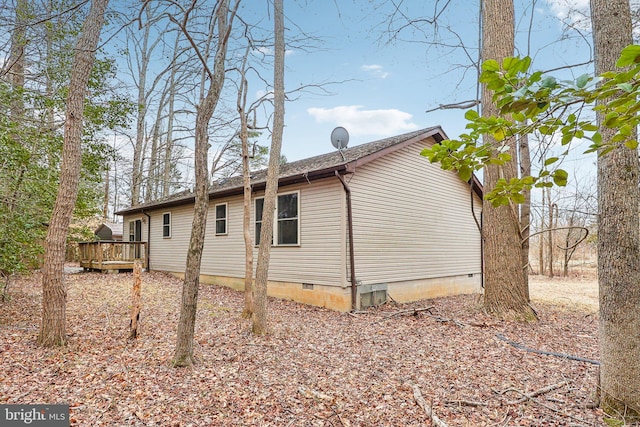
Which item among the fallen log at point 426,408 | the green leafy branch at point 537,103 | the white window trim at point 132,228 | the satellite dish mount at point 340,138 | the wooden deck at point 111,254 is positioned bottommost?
the fallen log at point 426,408

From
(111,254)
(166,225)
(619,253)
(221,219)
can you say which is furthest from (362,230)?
(111,254)

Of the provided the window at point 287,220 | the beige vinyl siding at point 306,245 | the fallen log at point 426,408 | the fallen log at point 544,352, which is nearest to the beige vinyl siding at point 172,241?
the beige vinyl siding at point 306,245

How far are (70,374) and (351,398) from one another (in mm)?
2990

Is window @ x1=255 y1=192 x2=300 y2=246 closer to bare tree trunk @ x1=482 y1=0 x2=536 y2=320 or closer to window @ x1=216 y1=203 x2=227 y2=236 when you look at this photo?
window @ x1=216 y1=203 x2=227 y2=236

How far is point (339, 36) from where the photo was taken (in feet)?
22.7

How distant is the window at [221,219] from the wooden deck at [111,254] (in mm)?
5170

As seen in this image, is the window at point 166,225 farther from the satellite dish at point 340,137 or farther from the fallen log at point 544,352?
the fallen log at point 544,352

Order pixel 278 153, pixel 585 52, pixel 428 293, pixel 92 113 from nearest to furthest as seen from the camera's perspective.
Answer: pixel 278 153, pixel 585 52, pixel 92 113, pixel 428 293

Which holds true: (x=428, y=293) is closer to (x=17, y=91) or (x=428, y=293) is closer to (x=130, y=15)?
(x=130, y=15)

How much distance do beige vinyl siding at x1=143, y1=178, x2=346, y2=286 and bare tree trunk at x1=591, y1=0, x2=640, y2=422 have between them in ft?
16.9

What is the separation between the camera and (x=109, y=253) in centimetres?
1398

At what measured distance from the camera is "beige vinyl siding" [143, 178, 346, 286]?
8.02m

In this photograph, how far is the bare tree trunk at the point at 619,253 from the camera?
9.71ft

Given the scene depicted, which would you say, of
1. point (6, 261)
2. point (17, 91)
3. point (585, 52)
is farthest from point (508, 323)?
point (17, 91)
